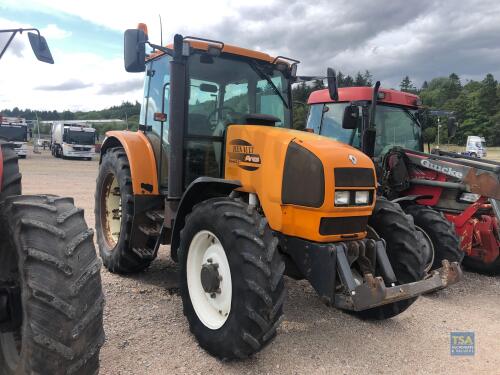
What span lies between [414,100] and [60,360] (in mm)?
7019

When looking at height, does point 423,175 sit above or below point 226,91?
below

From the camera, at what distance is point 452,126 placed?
7.47m

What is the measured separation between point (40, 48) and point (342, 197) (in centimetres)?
247

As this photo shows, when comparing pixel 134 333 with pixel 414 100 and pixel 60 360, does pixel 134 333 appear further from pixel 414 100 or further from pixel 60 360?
pixel 414 100

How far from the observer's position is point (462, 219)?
5914 mm

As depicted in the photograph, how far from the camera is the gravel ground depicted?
10.9 feet

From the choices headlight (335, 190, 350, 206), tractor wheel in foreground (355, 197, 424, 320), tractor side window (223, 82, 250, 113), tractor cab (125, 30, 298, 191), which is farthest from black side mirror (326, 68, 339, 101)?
headlight (335, 190, 350, 206)

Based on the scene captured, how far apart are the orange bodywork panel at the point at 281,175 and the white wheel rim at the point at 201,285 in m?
0.51

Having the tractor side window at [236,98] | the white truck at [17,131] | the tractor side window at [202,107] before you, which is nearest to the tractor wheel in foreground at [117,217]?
the tractor side window at [202,107]

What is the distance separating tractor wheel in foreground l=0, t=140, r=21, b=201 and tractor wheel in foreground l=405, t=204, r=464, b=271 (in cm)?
445

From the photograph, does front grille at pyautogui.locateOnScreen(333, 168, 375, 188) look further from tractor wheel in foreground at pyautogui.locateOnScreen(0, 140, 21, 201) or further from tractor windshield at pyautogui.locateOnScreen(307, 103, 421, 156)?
tractor windshield at pyautogui.locateOnScreen(307, 103, 421, 156)

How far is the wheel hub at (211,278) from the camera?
11.5 feet

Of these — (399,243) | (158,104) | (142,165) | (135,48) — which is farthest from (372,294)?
(158,104)

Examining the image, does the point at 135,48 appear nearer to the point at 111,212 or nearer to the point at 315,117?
the point at 111,212
